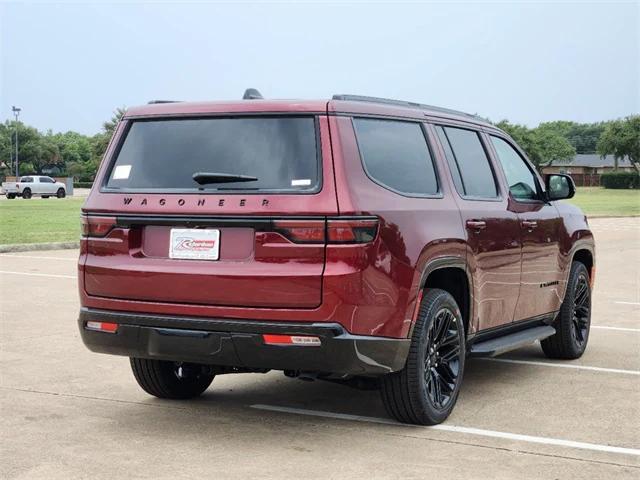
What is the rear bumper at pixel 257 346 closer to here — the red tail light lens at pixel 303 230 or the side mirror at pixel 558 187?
the red tail light lens at pixel 303 230

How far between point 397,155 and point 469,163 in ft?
3.51

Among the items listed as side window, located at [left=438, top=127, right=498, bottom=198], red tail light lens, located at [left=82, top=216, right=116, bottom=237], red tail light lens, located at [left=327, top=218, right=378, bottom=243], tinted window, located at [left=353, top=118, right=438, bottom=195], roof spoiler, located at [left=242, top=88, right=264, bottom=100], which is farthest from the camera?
side window, located at [left=438, top=127, right=498, bottom=198]

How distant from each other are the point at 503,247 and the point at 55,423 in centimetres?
316

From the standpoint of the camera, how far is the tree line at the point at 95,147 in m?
97.4

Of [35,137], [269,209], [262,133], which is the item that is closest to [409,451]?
[269,209]

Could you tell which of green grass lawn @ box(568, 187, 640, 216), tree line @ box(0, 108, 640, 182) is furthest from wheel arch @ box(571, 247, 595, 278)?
tree line @ box(0, 108, 640, 182)

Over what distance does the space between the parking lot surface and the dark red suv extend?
13.3 inches

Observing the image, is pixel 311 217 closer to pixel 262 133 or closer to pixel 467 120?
pixel 262 133

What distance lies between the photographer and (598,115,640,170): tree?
96.2 meters

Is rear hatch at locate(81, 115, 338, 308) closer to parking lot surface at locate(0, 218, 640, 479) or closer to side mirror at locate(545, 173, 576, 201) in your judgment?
parking lot surface at locate(0, 218, 640, 479)

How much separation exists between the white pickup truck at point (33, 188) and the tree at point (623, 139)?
2186 inches

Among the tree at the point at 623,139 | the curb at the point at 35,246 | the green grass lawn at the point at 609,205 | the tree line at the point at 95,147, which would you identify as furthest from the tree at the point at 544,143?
the curb at the point at 35,246

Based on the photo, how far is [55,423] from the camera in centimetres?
599

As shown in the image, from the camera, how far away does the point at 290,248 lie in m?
5.27
